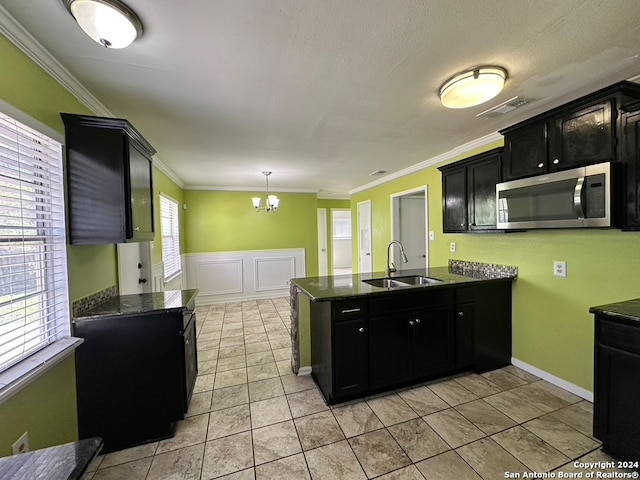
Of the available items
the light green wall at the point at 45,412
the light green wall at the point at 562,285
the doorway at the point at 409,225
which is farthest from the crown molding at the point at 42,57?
the doorway at the point at 409,225

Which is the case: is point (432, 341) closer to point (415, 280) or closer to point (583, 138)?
point (415, 280)

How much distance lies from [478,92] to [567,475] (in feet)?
7.51

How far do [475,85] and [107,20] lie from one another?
1945 millimetres

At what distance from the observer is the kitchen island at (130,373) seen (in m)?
1.72

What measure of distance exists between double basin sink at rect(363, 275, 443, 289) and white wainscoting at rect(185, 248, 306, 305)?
3317 mm

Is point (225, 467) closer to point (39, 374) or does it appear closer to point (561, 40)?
point (39, 374)

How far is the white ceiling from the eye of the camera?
122 cm

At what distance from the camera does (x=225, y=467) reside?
5.26ft

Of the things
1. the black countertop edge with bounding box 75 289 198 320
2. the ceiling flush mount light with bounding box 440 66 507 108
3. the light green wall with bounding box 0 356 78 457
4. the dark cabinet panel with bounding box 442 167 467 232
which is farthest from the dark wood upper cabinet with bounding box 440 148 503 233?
the light green wall with bounding box 0 356 78 457

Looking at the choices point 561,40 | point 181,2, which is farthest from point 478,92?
point 181,2

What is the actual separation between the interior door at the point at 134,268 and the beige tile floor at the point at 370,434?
1.13 meters

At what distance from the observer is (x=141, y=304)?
6.47 feet

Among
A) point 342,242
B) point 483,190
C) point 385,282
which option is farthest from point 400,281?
point 342,242

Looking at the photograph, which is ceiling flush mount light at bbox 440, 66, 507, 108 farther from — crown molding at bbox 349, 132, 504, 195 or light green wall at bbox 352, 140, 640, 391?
light green wall at bbox 352, 140, 640, 391
